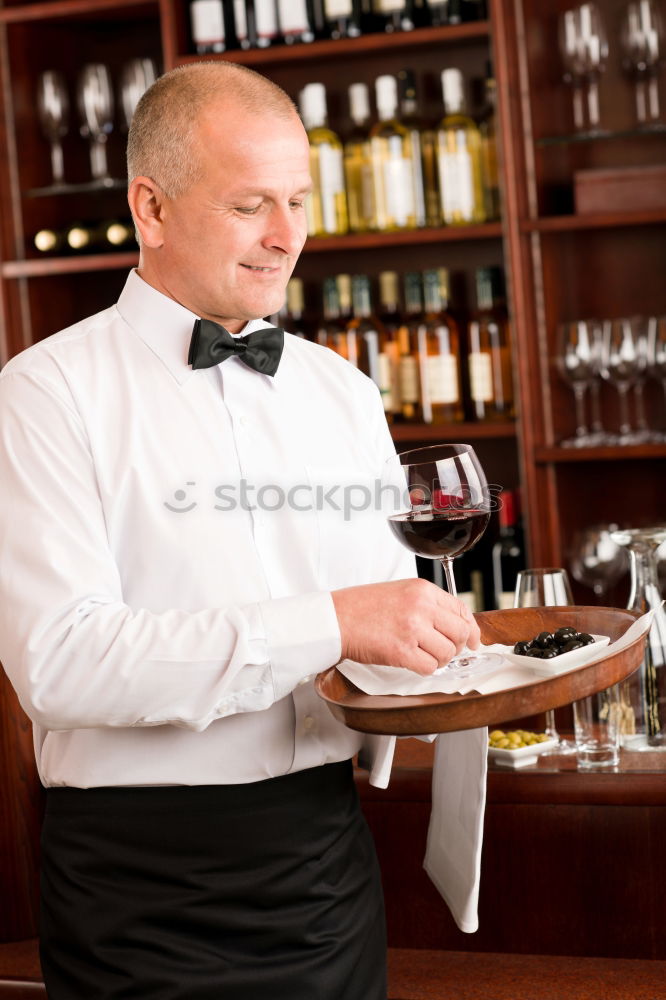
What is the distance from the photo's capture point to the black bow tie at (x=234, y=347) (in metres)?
1.35

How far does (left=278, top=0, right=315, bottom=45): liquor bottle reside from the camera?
9.52ft

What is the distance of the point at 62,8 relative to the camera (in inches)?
122

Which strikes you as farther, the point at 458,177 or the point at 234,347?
the point at 458,177

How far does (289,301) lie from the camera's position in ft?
10.2

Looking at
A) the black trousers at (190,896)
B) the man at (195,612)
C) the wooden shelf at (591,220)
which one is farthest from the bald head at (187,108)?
the wooden shelf at (591,220)

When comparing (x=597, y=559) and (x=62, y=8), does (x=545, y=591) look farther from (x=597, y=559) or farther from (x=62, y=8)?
(x=62, y=8)

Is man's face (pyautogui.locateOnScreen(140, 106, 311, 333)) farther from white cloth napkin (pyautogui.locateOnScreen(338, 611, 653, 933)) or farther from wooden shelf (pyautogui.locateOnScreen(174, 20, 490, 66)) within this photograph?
wooden shelf (pyautogui.locateOnScreen(174, 20, 490, 66))

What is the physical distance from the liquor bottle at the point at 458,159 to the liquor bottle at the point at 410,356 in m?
0.20

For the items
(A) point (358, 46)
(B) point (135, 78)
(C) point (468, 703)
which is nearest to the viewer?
(C) point (468, 703)

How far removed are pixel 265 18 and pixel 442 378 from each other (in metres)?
1.03

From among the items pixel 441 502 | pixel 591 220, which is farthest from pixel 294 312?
pixel 441 502

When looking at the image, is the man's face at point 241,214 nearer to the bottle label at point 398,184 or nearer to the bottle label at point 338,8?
the bottle label at point 398,184

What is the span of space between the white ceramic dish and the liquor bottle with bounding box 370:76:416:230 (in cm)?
166

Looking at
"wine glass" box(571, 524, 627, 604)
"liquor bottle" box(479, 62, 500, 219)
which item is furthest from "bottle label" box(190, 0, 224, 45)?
"wine glass" box(571, 524, 627, 604)
